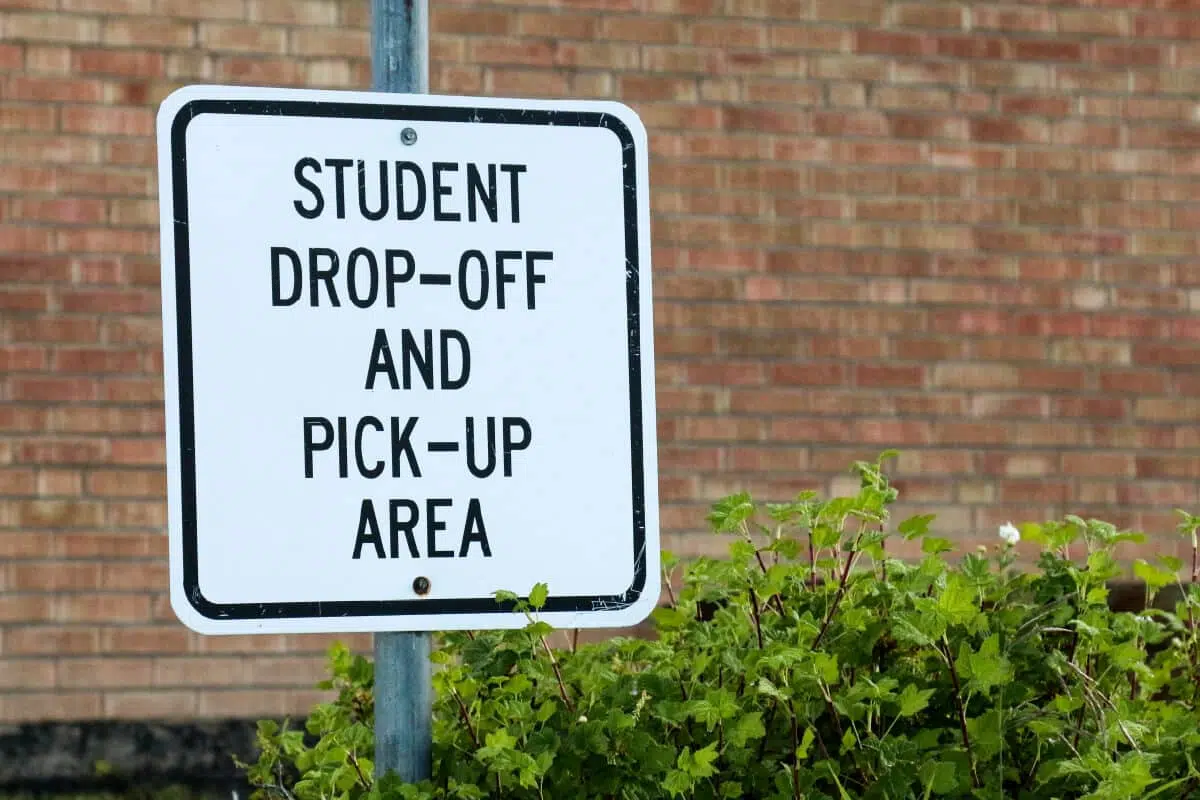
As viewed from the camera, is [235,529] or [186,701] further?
[186,701]

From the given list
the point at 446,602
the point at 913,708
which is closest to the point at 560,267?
the point at 446,602

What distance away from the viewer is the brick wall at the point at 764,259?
4.83 m

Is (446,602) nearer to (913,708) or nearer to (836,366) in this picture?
(913,708)

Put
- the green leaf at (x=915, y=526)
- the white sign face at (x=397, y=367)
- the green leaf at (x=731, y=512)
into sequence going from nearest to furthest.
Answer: the white sign face at (x=397, y=367)
the green leaf at (x=731, y=512)
the green leaf at (x=915, y=526)

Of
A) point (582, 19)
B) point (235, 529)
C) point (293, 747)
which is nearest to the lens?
point (235, 529)

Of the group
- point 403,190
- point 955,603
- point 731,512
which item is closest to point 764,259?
point 731,512

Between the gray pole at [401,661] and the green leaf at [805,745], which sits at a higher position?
the gray pole at [401,661]

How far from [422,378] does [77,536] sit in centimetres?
308

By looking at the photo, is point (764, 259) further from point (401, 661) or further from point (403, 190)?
point (401, 661)

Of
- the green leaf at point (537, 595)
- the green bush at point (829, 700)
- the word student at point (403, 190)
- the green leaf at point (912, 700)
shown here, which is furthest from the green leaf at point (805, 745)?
the word student at point (403, 190)

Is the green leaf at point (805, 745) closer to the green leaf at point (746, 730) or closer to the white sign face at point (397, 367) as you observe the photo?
the green leaf at point (746, 730)

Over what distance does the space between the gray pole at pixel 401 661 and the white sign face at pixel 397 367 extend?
→ 0.12ft

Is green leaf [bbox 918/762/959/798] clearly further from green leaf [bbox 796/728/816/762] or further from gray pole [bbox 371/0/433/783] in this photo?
gray pole [bbox 371/0/433/783]

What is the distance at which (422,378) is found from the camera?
6.77 feet
